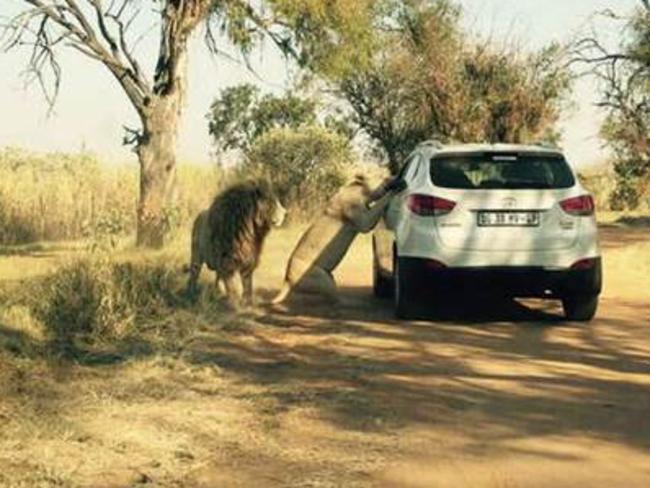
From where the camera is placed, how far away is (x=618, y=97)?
88.8ft

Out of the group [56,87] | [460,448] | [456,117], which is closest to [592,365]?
[460,448]

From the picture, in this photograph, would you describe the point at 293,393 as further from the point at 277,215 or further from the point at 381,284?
the point at 381,284

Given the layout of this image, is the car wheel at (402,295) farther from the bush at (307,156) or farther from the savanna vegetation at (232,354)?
the bush at (307,156)

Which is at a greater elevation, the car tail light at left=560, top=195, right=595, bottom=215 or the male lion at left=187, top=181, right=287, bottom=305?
the car tail light at left=560, top=195, right=595, bottom=215

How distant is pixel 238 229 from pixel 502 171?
262 centimetres

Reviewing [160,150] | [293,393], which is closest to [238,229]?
[293,393]

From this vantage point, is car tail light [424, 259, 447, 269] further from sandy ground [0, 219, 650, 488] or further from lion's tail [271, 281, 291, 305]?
lion's tail [271, 281, 291, 305]

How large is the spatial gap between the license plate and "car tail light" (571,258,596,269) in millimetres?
540

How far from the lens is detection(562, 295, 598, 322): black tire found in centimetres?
1199

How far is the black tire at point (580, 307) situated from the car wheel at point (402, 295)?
1.49m

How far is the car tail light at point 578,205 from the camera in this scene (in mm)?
11758

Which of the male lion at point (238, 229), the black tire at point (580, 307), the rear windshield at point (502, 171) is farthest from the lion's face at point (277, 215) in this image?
the black tire at point (580, 307)

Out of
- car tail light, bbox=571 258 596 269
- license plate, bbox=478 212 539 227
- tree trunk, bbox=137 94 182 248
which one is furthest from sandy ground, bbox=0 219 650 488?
tree trunk, bbox=137 94 182 248

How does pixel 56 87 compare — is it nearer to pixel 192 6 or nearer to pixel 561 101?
pixel 192 6
